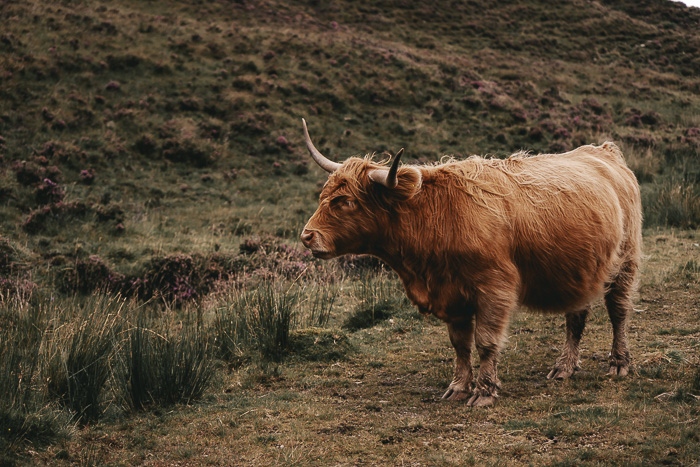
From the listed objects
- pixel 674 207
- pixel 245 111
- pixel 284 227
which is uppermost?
pixel 245 111

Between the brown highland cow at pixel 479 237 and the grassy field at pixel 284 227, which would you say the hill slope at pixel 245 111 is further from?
the brown highland cow at pixel 479 237

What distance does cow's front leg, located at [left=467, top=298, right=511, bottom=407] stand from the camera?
5.26 meters

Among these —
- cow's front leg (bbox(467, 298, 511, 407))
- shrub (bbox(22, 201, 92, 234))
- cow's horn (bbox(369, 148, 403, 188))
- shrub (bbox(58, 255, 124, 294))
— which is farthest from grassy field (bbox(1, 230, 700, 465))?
shrub (bbox(22, 201, 92, 234))

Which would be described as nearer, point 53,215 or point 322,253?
point 322,253

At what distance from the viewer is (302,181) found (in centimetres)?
2131

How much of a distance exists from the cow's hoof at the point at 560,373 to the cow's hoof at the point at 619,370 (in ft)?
1.06

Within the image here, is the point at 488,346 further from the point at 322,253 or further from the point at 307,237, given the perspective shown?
the point at 307,237

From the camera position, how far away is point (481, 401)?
5.33m

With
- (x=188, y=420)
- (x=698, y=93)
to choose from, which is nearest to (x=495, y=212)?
(x=188, y=420)

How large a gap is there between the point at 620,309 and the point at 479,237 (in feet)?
6.37

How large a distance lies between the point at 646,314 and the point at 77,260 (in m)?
10.7

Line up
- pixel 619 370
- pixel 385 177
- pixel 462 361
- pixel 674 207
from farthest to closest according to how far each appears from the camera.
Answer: pixel 674 207 < pixel 619 370 < pixel 462 361 < pixel 385 177

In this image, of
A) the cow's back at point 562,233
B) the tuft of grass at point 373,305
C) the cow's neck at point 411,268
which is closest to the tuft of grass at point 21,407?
the cow's neck at point 411,268

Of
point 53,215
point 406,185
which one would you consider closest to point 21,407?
point 406,185
